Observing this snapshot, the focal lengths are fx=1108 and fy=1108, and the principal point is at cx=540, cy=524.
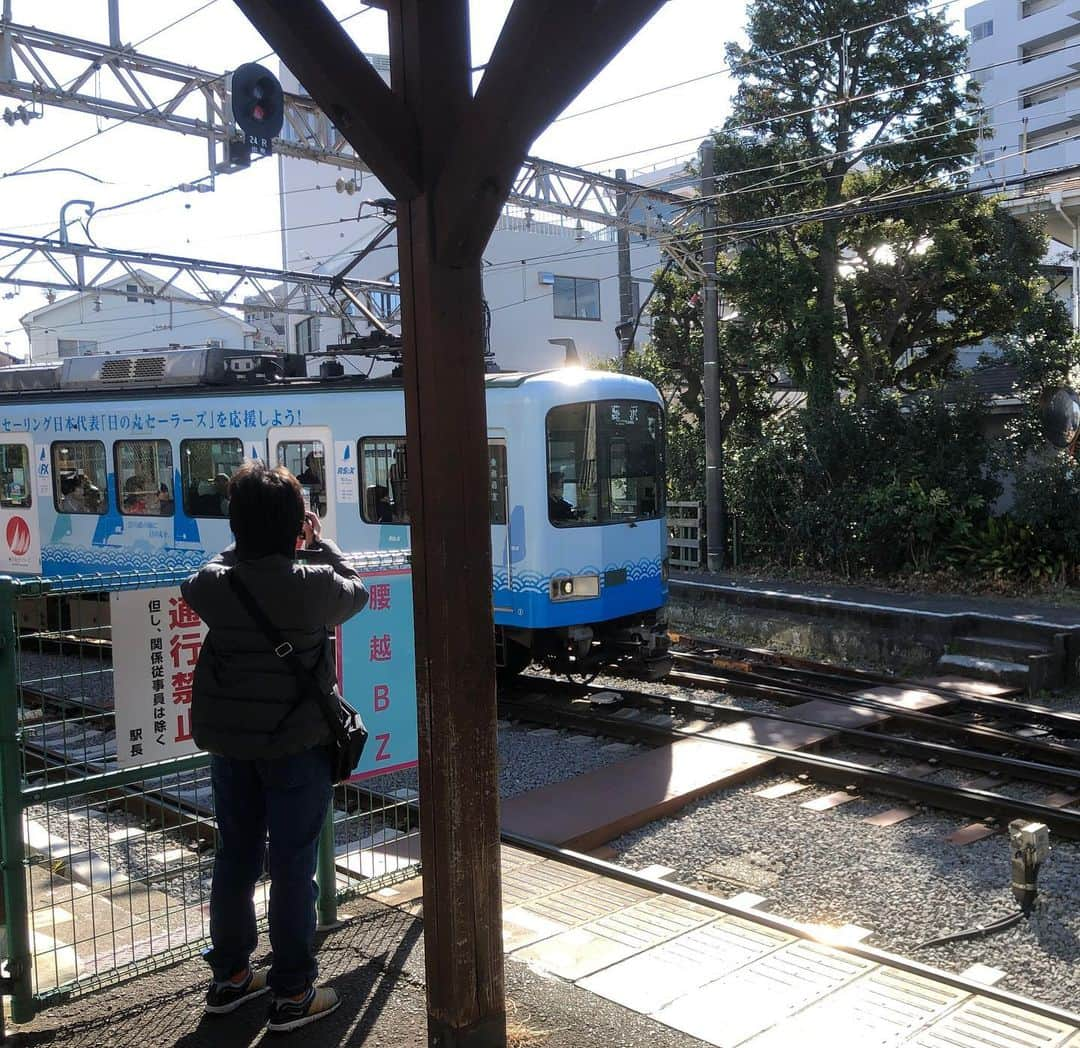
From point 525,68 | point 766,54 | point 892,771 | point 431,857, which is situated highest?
point 766,54

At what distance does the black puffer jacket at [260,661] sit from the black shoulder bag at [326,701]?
2cm

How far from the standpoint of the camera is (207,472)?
11.8 metres

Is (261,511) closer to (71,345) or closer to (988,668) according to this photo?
(988,668)

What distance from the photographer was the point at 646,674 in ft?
34.7

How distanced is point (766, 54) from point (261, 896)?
16.3 meters

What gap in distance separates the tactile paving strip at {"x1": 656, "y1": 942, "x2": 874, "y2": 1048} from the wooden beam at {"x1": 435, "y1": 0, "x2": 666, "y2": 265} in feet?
8.56

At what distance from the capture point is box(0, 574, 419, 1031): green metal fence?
362 cm

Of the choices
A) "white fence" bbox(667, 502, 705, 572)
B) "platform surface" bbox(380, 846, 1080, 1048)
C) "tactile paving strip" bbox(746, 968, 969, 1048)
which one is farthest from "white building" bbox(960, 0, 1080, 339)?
"tactile paving strip" bbox(746, 968, 969, 1048)

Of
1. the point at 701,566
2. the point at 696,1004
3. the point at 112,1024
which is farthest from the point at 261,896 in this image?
the point at 701,566

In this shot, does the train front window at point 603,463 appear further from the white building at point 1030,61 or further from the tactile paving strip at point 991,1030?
the white building at point 1030,61

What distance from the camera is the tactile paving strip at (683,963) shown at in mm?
3922

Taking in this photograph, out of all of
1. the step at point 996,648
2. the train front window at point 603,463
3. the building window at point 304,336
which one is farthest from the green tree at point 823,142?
the building window at point 304,336

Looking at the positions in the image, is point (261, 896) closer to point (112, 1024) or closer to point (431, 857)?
point (112, 1024)

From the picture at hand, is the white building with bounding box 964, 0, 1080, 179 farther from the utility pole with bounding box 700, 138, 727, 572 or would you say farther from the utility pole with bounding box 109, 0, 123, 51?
the utility pole with bounding box 109, 0, 123, 51
